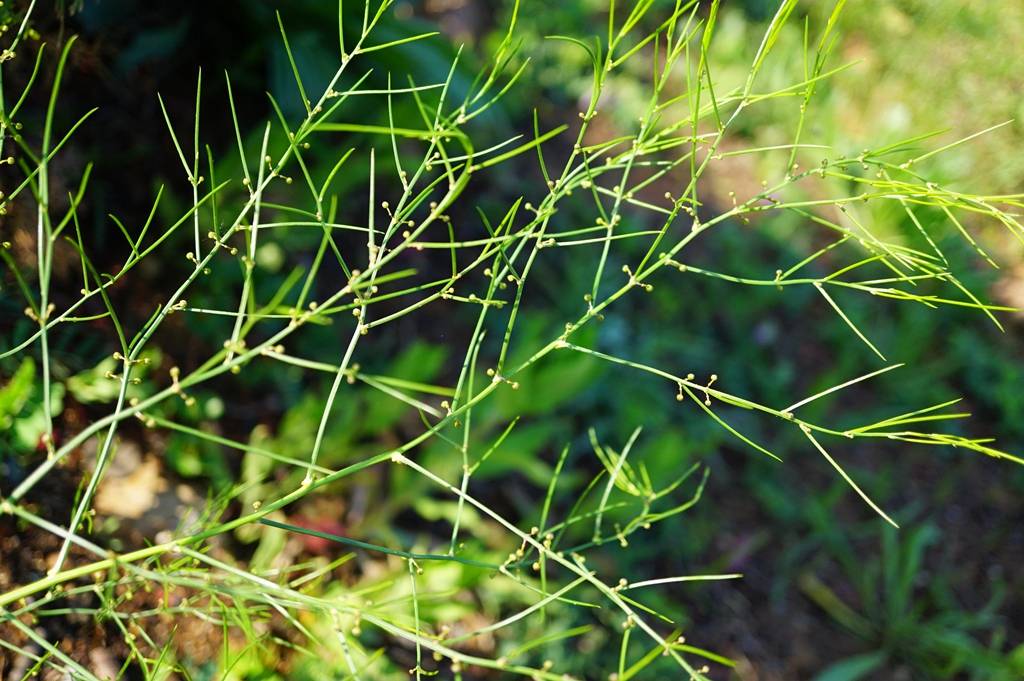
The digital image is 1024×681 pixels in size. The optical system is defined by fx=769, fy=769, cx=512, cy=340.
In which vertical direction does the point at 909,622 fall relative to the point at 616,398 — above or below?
below

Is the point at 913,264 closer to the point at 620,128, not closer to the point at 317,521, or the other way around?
the point at 317,521

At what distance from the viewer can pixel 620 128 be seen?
3510 millimetres

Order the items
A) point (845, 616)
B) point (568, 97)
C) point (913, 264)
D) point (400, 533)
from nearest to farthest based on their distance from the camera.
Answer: point (913, 264), point (400, 533), point (845, 616), point (568, 97)

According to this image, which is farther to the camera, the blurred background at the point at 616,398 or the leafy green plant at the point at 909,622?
the leafy green plant at the point at 909,622


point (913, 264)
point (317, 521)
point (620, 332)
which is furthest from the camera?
point (620, 332)

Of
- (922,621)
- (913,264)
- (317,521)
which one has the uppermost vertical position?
(913,264)

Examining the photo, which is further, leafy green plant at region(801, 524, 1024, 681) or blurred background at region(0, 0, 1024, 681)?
leafy green plant at region(801, 524, 1024, 681)

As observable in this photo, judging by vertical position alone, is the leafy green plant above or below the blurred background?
below

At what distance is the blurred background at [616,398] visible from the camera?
1.73 meters

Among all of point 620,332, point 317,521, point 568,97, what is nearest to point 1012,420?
point 620,332

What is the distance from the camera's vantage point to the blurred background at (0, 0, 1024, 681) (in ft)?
5.68

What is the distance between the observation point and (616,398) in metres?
2.41

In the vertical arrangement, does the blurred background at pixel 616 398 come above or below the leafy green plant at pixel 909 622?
above

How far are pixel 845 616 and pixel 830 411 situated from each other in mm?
756
